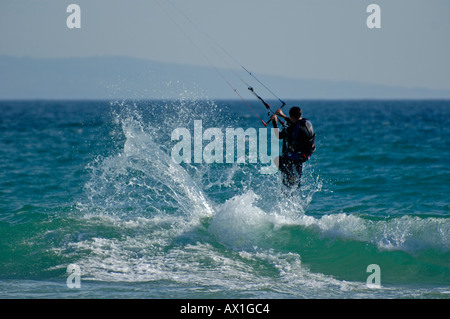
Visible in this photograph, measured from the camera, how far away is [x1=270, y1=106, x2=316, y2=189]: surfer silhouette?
960 cm

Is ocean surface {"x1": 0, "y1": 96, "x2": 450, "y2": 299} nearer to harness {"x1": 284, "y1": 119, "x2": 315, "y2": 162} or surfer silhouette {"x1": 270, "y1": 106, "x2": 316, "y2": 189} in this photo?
surfer silhouette {"x1": 270, "y1": 106, "x2": 316, "y2": 189}

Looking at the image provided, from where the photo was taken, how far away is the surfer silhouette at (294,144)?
960 cm

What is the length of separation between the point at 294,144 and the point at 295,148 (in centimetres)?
9

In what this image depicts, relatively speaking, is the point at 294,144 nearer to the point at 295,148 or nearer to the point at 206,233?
the point at 295,148

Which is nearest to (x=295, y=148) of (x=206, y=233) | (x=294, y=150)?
(x=294, y=150)

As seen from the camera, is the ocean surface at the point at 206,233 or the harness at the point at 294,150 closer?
the ocean surface at the point at 206,233

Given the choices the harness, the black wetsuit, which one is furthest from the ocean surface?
the harness

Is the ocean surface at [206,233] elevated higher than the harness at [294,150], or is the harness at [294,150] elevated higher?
the harness at [294,150]

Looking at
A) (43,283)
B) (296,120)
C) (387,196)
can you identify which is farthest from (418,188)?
(43,283)

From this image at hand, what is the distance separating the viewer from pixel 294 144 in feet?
32.0

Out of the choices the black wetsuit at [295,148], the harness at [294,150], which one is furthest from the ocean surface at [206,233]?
the harness at [294,150]

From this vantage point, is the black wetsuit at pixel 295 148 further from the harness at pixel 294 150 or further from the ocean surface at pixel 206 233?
the ocean surface at pixel 206 233

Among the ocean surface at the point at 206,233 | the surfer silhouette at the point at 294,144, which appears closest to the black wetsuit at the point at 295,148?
the surfer silhouette at the point at 294,144
